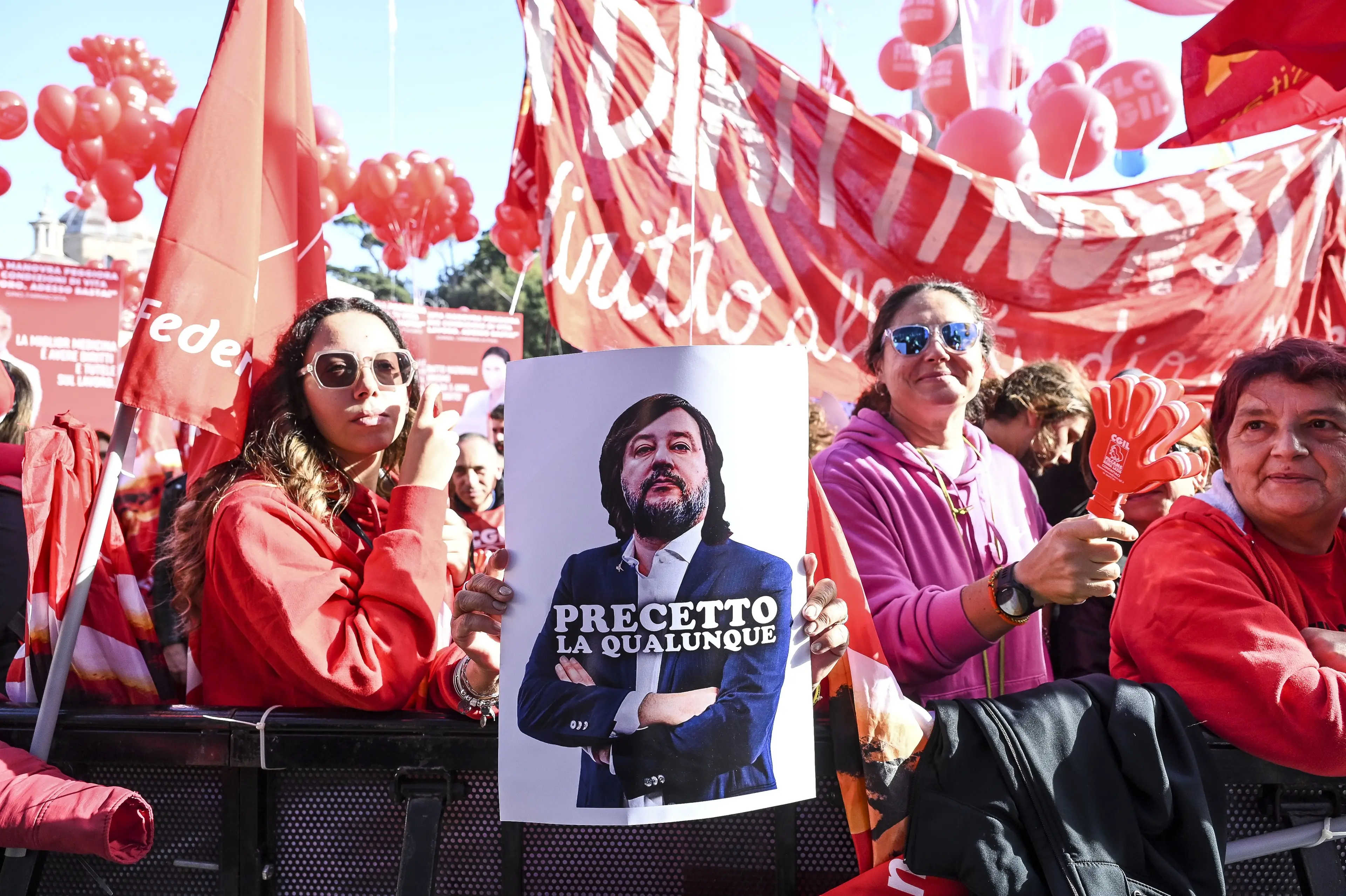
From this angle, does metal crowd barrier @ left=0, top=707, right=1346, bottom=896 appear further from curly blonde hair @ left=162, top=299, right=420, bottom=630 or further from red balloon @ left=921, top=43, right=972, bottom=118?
red balloon @ left=921, top=43, right=972, bottom=118

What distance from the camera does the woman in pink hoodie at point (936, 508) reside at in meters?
1.72

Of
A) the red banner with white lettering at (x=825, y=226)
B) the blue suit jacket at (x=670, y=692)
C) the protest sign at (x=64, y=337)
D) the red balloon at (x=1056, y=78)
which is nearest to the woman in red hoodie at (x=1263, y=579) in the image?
the blue suit jacket at (x=670, y=692)

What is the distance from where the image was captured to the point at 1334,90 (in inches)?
130

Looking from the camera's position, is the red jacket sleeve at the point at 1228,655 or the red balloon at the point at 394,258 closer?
the red jacket sleeve at the point at 1228,655

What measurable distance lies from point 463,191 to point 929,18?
6.70 metres

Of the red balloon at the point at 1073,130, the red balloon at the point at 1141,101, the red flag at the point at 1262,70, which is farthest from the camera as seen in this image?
the red balloon at the point at 1141,101

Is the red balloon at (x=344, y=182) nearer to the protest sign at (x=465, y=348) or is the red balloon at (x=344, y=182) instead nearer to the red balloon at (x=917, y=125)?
the protest sign at (x=465, y=348)

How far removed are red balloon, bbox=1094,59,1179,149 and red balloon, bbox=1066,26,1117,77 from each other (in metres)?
1.81

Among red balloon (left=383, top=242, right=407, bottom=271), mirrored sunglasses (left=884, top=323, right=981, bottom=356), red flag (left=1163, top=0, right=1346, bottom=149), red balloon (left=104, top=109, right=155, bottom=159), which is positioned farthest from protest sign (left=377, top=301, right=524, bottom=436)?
mirrored sunglasses (left=884, top=323, right=981, bottom=356)

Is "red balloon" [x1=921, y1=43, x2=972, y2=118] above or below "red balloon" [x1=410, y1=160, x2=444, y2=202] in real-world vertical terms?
below

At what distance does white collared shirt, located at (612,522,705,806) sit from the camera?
127 centimetres

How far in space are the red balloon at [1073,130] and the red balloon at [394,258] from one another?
27.4ft

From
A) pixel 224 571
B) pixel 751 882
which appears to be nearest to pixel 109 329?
pixel 224 571

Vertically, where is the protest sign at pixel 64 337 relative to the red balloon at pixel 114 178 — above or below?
below
